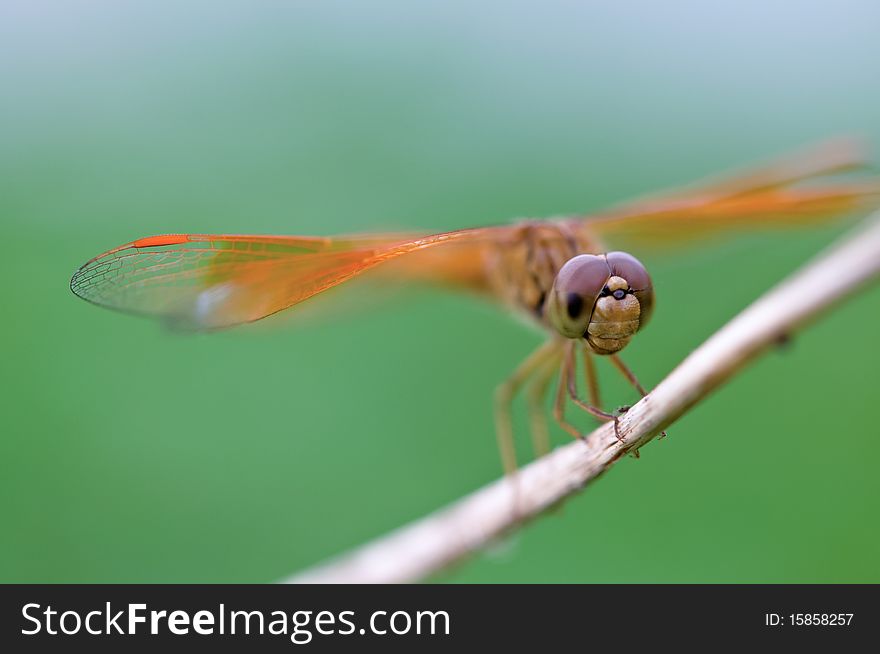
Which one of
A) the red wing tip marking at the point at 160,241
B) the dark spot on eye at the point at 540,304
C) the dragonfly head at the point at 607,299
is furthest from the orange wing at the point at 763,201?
the red wing tip marking at the point at 160,241

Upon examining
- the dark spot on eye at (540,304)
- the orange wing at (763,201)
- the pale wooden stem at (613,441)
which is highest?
the orange wing at (763,201)

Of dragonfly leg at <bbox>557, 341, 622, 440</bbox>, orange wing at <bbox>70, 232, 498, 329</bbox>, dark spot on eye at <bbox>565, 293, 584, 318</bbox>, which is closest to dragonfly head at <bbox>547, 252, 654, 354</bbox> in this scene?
dark spot on eye at <bbox>565, 293, 584, 318</bbox>

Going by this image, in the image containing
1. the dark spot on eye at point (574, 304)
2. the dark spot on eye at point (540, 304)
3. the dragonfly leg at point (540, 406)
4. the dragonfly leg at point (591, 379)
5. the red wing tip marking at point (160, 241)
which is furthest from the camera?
the dragonfly leg at point (540, 406)

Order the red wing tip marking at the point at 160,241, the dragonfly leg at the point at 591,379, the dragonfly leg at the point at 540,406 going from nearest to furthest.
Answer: the red wing tip marking at the point at 160,241
the dragonfly leg at the point at 591,379
the dragonfly leg at the point at 540,406

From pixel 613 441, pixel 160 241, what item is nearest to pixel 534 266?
pixel 613 441

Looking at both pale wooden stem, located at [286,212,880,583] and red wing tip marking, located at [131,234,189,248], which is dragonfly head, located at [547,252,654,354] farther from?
red wing tip marking, located at [131,234,189,248]

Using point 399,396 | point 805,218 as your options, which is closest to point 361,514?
point 399,396

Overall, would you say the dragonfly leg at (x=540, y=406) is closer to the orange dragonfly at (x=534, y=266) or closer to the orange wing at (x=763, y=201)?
the orange dragonfly at (x=534, y=266)
